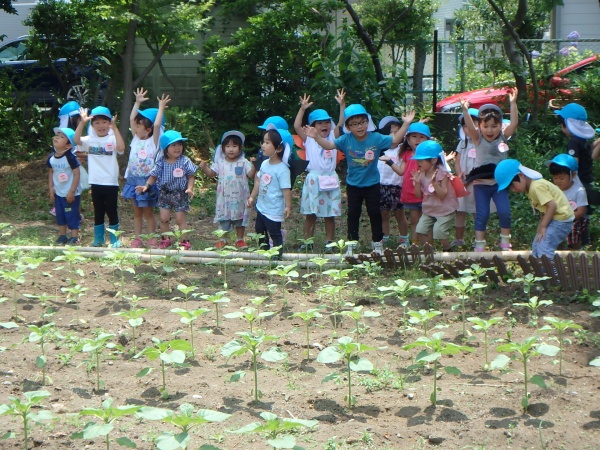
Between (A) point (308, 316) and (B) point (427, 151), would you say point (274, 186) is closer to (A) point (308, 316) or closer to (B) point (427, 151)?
(B) point (427, 151)

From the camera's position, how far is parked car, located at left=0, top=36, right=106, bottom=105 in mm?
14203

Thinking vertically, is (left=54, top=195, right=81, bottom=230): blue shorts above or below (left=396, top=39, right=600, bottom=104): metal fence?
below

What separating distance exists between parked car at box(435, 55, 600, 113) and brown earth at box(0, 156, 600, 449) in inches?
242

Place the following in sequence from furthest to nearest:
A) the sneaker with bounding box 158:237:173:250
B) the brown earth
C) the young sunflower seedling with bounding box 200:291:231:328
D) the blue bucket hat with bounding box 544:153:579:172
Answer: the sneaker with bounding box 158:237:173:250 → the blue bucket hat with bounding box 544:153:579:172 → the young sunflower seedling with bounding box 200:291:231:328 → the brown earth

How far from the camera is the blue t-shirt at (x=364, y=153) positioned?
8.52m

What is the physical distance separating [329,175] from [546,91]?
16.2 feet

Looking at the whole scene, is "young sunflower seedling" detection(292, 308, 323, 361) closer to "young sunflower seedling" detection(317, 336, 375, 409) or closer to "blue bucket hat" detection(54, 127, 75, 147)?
"young sunflower seedling" detection(317, 336, 375, 409)

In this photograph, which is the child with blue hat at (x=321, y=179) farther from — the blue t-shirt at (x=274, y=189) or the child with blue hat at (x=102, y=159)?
the child with blue hat at (x=102, y=159)

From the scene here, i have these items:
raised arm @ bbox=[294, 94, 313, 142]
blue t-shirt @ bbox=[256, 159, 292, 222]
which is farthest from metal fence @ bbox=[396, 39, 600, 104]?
blue t-shirt @ bbox=[256, 159, 292, 222]

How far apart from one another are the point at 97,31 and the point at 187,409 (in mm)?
11022

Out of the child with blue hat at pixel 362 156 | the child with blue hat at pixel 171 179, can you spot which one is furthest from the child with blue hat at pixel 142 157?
the child with blue hat at pixel 362 156

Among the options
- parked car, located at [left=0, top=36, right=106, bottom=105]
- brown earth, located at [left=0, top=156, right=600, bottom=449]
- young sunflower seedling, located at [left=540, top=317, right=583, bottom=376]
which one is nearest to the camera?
brown earth, located at [left=0, top=156, right=600, bottom=449]

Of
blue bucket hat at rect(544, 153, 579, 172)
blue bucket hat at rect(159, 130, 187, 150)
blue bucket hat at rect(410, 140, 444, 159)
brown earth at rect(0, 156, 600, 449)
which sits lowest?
brown earth at rect(0, 156, 600, 449)

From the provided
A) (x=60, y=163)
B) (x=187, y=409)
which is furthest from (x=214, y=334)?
(x=60, y=163)
